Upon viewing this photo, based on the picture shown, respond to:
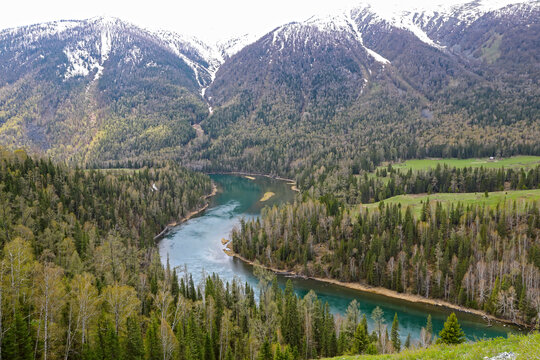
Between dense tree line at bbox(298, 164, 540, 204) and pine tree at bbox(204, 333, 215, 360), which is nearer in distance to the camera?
pine tree at bbox(204, 333, 215, 360)

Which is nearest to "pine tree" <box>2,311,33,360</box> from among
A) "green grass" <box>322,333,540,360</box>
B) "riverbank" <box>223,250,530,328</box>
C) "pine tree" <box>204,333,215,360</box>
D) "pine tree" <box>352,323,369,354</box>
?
"pine tree" <box>204,333,215,360</box>

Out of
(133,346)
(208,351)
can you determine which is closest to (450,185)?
(208,351)

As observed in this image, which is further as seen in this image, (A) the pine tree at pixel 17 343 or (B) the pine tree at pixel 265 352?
(B) the pine tree at pixel 265 352

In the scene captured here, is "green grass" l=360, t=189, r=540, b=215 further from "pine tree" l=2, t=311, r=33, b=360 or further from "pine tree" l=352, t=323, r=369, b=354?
"pine tree" l=2, t=311, r=33, b=360

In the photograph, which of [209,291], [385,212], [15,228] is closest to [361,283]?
[385,212]

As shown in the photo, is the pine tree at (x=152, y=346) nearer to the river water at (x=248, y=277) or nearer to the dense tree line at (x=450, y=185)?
the river water at (x=248, y=277)

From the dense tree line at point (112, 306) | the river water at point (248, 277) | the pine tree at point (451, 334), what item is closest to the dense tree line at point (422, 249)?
the river water at point (248, 277)

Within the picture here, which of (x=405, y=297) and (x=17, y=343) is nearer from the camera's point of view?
(x=17, y=343)

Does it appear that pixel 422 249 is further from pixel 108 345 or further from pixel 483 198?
pixel 108 345

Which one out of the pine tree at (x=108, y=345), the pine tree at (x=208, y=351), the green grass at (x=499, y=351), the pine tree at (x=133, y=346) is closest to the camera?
the green grass at (x=499, y=351)

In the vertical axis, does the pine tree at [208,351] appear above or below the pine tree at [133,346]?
below
